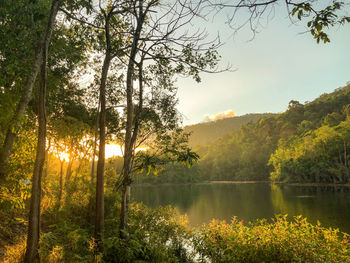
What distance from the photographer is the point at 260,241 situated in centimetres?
639

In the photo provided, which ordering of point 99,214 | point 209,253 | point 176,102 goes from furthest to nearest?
point 176,102 → point 209,253 → point 99,214

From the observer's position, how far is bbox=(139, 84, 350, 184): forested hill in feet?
177

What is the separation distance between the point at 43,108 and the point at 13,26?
445 centimetres

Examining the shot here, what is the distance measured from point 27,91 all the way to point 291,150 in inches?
2824

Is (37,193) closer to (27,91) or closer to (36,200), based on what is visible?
(36,200)

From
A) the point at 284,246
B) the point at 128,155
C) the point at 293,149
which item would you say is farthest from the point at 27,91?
the point at 293,149

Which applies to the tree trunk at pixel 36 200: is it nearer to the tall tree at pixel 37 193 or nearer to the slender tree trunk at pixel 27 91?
the tall tree at pixel 37 193

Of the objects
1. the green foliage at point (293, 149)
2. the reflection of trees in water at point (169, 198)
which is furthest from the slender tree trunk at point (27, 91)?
the green foliage at point (293, 149)

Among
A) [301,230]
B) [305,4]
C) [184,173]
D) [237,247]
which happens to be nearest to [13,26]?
[305,4]

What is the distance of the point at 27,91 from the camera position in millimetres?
5492

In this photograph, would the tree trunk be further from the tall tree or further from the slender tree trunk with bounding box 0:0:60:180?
the slender tree trunk with bounding box 0:0:60:180

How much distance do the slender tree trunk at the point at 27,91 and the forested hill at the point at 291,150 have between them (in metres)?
25.6

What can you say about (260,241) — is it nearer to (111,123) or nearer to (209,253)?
(209,253)

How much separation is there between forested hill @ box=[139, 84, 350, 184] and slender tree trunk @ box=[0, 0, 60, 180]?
2557 centimetres
